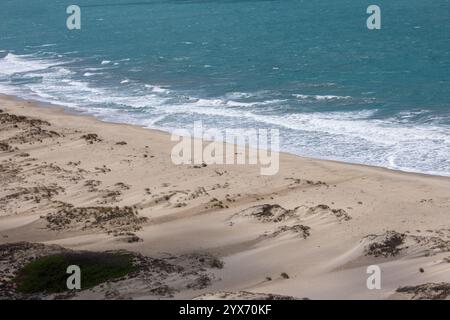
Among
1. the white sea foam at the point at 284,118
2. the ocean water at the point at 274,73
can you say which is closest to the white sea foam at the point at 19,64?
the ocean water at the point at 274,73

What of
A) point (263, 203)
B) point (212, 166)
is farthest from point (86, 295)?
point (212, 166)

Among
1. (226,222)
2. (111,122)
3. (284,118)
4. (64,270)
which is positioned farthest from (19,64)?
(64,270)

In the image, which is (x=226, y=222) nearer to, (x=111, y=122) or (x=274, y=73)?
(x=111, y=122)

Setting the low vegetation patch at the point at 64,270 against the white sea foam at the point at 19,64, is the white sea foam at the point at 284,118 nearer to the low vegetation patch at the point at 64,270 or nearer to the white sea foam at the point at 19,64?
the white sea foam at the point at 19,64

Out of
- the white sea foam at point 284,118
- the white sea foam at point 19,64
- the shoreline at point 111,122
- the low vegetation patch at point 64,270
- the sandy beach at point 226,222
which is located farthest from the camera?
the white sea foam at point 19,64

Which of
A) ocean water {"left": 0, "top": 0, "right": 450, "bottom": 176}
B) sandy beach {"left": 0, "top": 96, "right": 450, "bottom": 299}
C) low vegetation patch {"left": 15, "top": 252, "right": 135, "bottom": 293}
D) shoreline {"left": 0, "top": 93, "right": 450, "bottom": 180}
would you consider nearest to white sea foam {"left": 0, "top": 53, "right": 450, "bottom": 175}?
ocean water {"left": 0, "top": 0, "right": 450, "bottom": 176}

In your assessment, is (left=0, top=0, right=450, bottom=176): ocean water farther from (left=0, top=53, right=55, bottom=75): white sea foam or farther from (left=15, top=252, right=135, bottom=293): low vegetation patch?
(left=15, top=252, right=135, bottom=293): low vegetation patch
